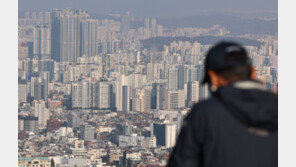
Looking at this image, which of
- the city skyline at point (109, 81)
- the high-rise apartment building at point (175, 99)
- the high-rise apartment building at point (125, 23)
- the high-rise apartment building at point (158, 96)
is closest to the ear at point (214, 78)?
the city skyline at point (109, 81)

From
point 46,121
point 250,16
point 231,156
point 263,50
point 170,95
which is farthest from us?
point 250,16

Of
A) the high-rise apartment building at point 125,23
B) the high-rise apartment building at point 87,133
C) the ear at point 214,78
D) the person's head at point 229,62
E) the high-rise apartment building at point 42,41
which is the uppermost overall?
the high-rise apartment building at point 125,23

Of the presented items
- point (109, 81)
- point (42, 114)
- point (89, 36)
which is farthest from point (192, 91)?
point (89, 36)

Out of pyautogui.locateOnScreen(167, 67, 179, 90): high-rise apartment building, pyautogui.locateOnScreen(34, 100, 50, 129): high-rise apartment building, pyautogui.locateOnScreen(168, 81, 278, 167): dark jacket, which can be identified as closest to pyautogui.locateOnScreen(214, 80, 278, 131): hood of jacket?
pyautogui.locateOnScreen(168, 81, 278, 167): dark jacket

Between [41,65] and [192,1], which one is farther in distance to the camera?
[192,1]

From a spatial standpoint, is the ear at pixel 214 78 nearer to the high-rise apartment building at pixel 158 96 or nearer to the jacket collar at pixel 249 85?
the jacket collar at pixel 249 85

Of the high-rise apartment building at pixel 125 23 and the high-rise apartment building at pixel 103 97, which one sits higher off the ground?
the high-rise apartment building at pixel 125 23
